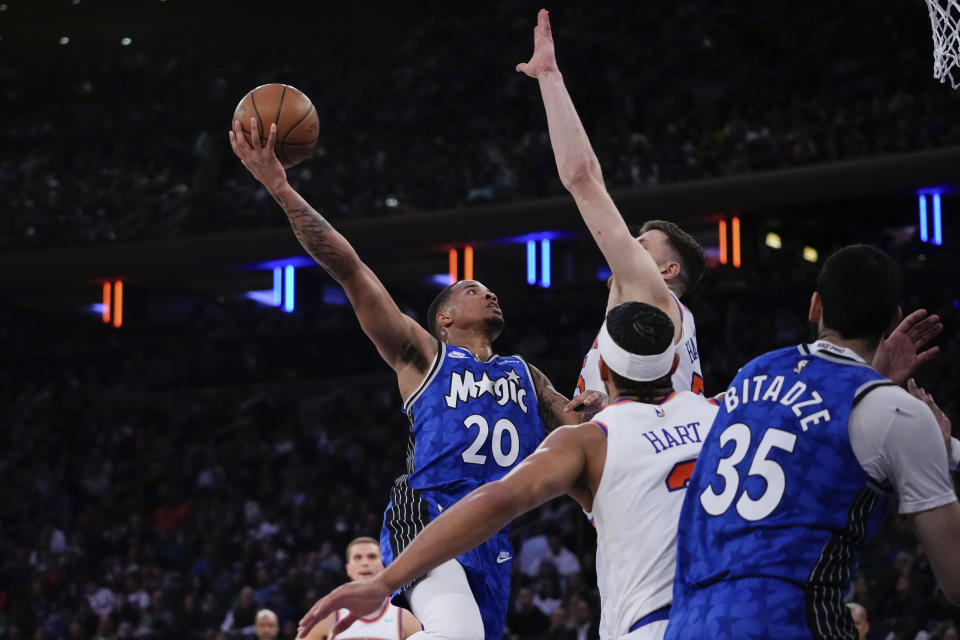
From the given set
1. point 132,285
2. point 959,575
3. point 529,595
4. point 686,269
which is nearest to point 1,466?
point 132,285

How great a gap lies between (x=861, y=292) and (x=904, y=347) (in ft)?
1.27

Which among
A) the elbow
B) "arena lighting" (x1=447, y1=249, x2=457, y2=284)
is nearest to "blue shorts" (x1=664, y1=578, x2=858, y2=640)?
the elbow

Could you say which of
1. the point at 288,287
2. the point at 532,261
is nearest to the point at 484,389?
the point at 532,261

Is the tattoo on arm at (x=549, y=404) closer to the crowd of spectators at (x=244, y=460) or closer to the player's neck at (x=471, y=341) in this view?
the player's neck at (x=471, y=341)

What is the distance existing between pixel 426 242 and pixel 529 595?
7012 mm

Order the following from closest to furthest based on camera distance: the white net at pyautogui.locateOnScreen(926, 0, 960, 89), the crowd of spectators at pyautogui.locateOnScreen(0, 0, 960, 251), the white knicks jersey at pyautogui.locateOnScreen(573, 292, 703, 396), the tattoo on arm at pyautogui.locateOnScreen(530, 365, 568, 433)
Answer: the white knicks jersey at pyautogui.locateOnScreen(573, 292, 703, 396)
the white net at pyautogui.locateOnScreen(926, 0, 960, 89)
the tattoo on arm at pyautogui.locateOnScreen(530, 365, 568, 433)
the crowd of spectators at pyautogui.locateOnScreen(0, 0, 960, 251)

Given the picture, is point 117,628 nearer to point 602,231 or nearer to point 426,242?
Answer: point 426,242

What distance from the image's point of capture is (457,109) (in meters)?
20.7

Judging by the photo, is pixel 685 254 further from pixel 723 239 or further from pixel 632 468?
pixel 723 239

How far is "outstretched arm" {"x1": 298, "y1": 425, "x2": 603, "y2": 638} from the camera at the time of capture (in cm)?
276

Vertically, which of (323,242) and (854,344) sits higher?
(323,242)

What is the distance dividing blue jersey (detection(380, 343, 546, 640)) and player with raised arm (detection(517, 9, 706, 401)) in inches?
20.8

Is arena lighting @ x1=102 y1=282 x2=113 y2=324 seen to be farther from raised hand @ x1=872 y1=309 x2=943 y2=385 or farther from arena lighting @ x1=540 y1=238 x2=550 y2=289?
raised hand @ x1=872 y1=309 x2=943 y2=385

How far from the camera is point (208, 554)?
16.9m
